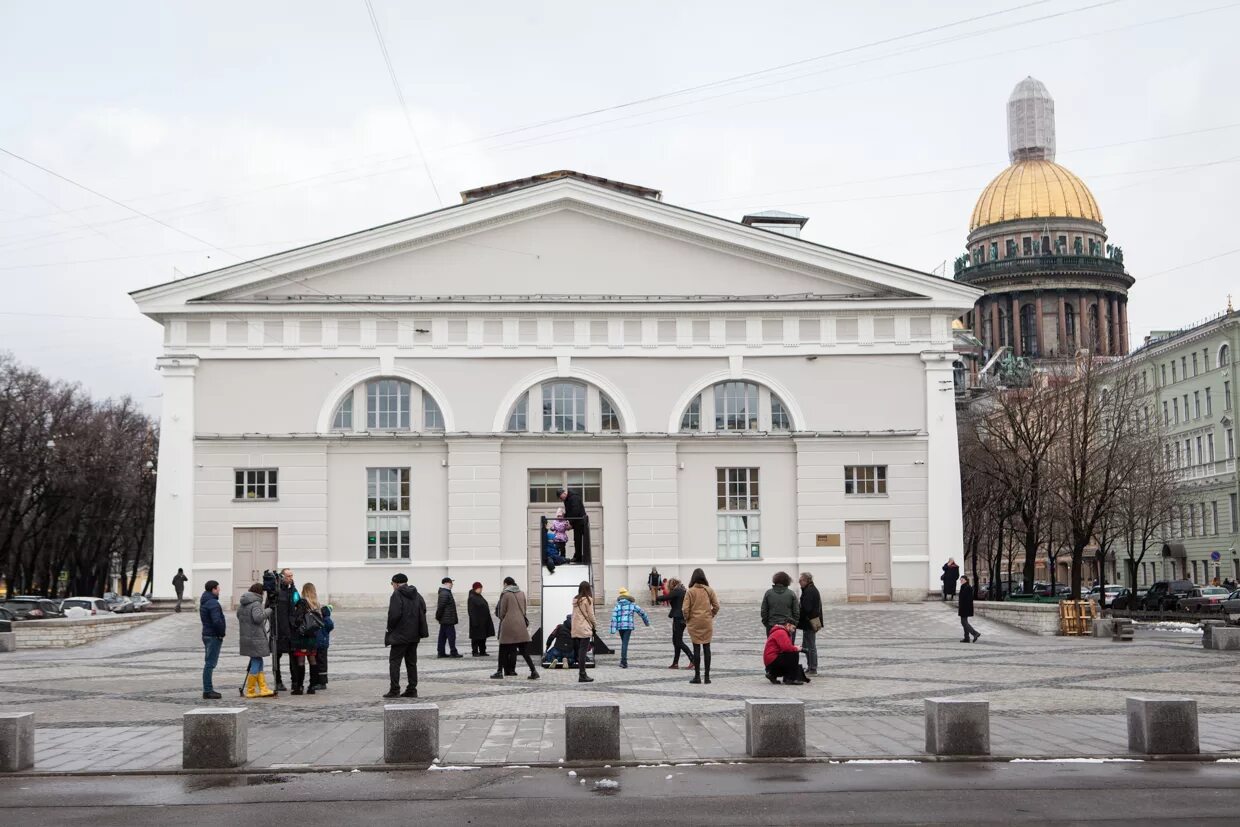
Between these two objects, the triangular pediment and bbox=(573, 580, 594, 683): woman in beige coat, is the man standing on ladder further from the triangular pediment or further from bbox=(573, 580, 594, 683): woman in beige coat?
the triangular pediment

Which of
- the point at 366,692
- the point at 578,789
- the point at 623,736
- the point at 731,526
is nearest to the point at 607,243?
the point at 731,526

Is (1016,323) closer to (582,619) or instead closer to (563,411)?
(563,411)

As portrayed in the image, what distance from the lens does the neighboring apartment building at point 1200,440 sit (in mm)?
77062

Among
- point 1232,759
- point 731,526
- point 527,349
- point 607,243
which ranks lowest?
point 1232,759

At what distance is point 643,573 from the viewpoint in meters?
44.9

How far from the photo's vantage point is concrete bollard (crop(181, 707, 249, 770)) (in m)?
14.2

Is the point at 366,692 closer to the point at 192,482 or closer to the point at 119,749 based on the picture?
the point at 119,749

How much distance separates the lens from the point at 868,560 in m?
45.0

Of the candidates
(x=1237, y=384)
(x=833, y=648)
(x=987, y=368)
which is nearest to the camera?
(x=833, y=648)

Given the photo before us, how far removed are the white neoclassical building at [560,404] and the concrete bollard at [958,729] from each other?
29982 millimetres

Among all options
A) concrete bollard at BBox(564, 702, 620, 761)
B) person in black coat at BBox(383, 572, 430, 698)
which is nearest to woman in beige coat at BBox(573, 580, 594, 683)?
person in black coat at BBox(383, 572, 430, 698)

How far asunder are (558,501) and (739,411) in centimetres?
631

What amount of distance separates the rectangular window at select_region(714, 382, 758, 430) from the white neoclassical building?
0.07 m

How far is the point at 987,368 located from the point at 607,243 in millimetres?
70609
